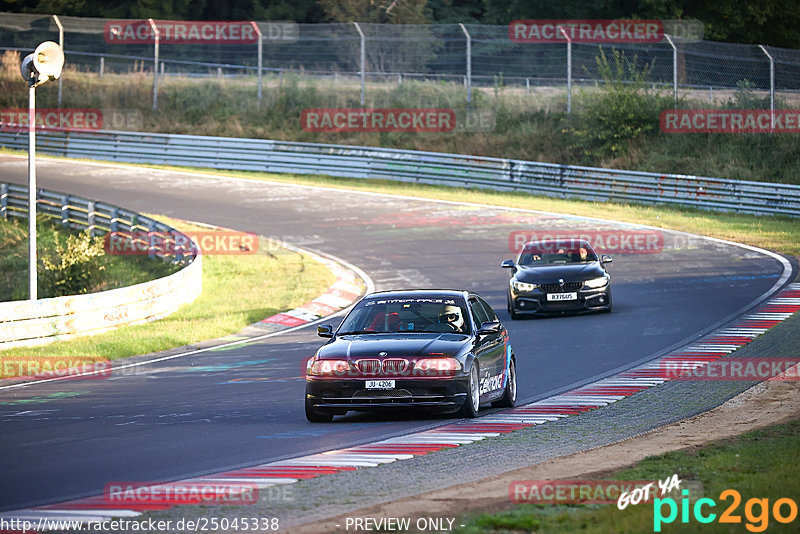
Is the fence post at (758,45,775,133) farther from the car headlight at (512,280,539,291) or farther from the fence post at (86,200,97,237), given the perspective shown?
the fence post at (86,200,97,237)

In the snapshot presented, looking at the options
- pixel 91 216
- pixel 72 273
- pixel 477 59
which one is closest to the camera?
pixel 72 273

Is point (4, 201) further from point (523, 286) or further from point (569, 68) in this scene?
point (523, 286)

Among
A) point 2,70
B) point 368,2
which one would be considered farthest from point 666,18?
point 2,70

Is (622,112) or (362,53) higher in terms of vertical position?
(362,53)

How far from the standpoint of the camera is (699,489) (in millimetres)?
7414

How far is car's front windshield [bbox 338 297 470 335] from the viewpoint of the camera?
1243cm

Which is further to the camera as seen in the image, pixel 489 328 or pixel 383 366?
pixel 489 328

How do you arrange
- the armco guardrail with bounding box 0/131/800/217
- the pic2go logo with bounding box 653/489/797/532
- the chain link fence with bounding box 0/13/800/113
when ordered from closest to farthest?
1. the pic2go logo with bounding box 653/489/797/532
2. the armco guardrail with bounding box 0/131/800/217
3. the chain link fence with bounding box 0/13/800/113

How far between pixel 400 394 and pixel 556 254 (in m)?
11.2

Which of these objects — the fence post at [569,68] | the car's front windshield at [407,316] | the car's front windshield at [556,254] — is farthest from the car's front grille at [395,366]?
the fence post at [569,68]

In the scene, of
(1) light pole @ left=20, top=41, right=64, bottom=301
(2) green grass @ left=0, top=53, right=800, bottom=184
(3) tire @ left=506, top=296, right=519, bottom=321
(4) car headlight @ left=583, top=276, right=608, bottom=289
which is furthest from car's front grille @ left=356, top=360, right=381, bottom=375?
(2) green grass @ left=0, top=53, right=800, bottom=184

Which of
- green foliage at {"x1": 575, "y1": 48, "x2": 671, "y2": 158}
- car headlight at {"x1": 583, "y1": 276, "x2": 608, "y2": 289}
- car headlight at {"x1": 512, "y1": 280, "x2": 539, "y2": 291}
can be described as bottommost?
car headlight at {"x1": 512, "y1": 280, "x2": 539, "y2": 291}

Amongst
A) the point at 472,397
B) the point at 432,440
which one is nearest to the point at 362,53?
the point at 472,397

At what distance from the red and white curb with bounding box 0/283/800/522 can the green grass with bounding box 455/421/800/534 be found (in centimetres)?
218
